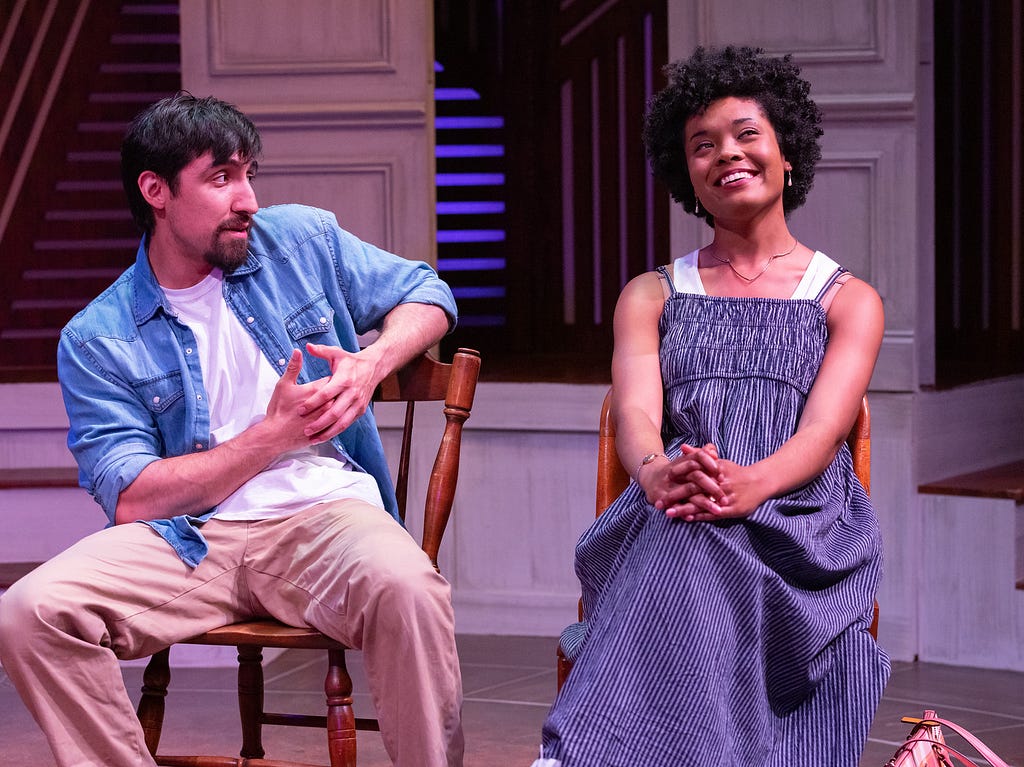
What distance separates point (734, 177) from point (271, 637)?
1122 millimetres

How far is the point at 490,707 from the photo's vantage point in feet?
11.1

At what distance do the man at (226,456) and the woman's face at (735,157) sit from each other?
1.82ft

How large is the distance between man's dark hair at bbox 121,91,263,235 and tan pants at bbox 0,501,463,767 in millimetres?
656

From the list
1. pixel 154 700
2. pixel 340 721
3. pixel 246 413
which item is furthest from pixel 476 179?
pixel 340 721

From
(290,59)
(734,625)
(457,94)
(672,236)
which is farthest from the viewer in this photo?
(457,94)

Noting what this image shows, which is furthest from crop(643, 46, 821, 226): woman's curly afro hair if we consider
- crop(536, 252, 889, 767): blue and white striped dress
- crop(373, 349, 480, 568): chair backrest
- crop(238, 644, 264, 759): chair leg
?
crop(238, 644, 264, 759): chair leg

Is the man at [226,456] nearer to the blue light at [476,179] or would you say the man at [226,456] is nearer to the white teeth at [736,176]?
the white teeth at [736,176]

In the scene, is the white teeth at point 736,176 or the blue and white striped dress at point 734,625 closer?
the blue and white striped dress at point 734,625

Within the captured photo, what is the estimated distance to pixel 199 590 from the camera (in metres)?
2.26

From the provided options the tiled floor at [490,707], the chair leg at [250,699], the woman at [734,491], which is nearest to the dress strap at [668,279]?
the woman at [734,491]

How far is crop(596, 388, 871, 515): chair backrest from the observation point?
7.78ft

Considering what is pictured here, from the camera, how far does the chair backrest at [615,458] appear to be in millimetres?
2371

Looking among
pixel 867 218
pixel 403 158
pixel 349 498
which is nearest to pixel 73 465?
pixel 403 158

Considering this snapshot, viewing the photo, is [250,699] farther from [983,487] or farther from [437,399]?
[983,487]
